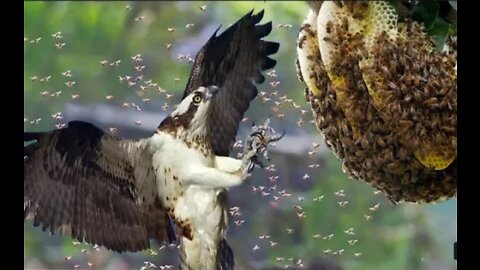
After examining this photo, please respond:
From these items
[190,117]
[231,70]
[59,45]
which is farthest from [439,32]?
[59,45]

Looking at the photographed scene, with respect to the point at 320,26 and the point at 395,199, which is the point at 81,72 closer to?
the point at 320,26

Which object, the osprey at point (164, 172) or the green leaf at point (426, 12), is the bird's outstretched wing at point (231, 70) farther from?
the green leaf at point (426, 12)

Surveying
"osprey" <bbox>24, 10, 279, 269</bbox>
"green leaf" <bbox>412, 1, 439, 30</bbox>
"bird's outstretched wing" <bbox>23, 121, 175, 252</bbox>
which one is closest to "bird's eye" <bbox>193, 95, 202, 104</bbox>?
"osprey" <bbox>24, 10, 279, 269</bbox>

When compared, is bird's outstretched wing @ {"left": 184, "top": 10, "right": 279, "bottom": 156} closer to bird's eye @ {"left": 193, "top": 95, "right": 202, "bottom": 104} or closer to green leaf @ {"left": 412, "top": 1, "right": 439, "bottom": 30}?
bird's eye @ {"left": 193, "top": 95, "right": 202, "bottom": 104}

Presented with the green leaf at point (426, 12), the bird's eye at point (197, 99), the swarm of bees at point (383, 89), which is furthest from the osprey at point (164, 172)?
the green leaf at point (426, 12)
